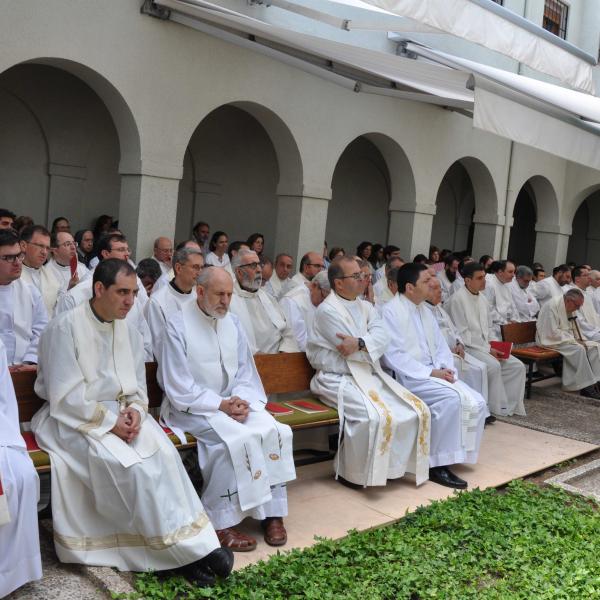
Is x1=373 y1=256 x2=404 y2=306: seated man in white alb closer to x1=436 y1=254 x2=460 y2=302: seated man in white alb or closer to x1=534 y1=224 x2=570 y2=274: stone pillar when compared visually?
x1=436 y1=254 x2=460 y2=302: seated man in white alb

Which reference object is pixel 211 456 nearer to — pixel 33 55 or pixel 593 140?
pixel 33 55

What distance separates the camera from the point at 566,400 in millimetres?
9422

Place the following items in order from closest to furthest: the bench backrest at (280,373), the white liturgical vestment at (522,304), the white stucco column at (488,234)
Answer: the bench backrest at (280,373), the white liturgical vestment at (522,304), the white stucco column at (488,234)

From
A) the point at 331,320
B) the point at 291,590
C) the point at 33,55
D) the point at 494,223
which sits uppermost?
the point at 33,55

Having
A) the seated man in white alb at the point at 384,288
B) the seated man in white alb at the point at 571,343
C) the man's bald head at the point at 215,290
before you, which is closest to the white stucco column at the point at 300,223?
the seated man in white alb at the point at 384,288

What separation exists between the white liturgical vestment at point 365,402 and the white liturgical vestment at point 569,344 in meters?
4.42

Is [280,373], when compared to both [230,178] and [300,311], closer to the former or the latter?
[300,311]

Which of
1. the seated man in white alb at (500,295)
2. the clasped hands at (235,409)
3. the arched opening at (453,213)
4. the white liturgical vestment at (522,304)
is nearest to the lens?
the clasped hands at (235,409)

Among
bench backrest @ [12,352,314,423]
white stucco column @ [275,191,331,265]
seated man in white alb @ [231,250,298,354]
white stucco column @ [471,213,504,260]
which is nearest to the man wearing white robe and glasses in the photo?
bench backrest @ [12,352,314,423]

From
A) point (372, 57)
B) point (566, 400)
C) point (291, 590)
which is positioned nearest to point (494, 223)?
point (566, 400)

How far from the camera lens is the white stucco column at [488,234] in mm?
15195

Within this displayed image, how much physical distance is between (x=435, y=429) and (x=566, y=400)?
13.1 feet

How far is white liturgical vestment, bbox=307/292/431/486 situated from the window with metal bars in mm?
12444

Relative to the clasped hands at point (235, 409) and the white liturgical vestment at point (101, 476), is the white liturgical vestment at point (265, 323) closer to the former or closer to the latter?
the clasped hands at point (235, 409)
